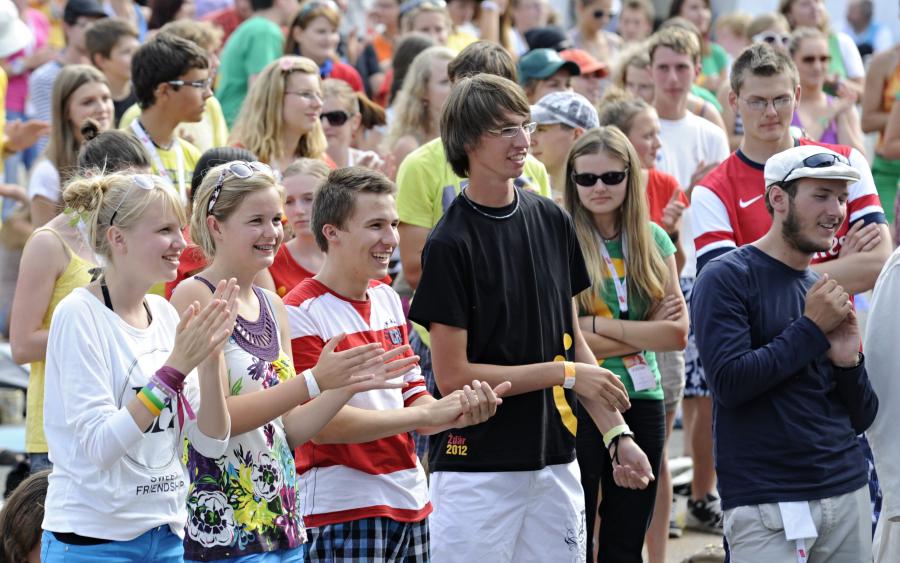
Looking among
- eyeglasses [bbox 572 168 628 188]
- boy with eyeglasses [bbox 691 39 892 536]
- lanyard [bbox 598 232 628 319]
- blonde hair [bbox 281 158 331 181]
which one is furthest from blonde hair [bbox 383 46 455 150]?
boy with eyeglasses [bbox 691 39 892 536]

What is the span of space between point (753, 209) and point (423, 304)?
1782 mm

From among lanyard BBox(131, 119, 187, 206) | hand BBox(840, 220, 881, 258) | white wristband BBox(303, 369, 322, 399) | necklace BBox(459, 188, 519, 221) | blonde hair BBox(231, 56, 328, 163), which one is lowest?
white wristband BBox(303, 369, 322, 399)

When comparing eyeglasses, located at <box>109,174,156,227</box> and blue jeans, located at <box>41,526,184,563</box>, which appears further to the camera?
eyeglasses, located at <box>109,174,156,227</box>

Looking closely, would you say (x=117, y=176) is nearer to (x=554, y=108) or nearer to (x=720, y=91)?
(x=554, y=108)

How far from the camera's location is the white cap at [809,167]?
4.30 meters

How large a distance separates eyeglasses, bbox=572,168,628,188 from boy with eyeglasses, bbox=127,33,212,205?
6.46 feet

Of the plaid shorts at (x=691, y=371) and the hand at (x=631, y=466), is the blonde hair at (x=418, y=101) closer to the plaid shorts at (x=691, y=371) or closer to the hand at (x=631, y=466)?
the plaid shorts at (x=691, y=371)

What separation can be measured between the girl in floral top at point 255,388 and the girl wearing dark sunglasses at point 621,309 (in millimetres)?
1607

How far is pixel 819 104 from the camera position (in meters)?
8.38

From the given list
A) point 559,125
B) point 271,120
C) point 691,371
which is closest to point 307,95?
point 271,120

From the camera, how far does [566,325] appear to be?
14.2 ft

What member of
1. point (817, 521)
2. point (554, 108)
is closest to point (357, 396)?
point (817, 521)

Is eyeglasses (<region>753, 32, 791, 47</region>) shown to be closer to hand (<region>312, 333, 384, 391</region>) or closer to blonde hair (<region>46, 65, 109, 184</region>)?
blonde hair (<region>46, 65, 109, 184</region>)

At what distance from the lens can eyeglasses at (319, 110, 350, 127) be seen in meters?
7.15
